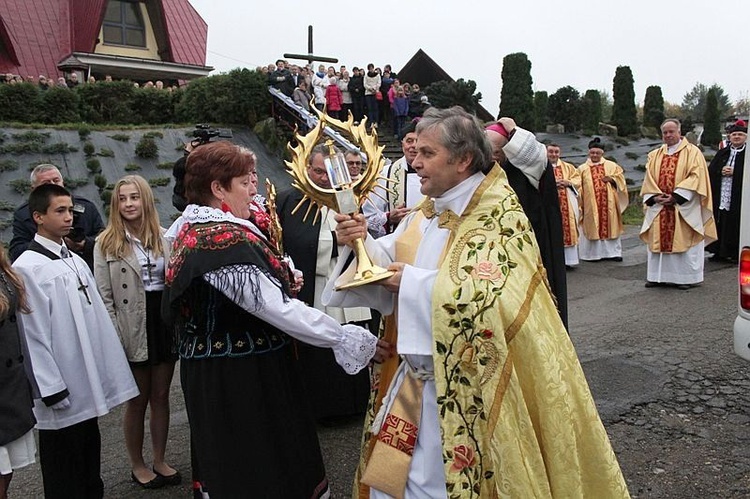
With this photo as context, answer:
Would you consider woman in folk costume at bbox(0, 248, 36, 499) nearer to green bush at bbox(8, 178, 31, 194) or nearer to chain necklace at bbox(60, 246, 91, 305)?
chain necklace at bbox(60, 246, 91, 305)

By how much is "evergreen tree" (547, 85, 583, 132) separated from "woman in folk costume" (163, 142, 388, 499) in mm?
24802

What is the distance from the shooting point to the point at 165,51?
25516mm

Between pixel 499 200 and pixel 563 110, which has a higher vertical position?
pixel 563 110

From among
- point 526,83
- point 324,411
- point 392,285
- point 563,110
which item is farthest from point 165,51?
point 392,285

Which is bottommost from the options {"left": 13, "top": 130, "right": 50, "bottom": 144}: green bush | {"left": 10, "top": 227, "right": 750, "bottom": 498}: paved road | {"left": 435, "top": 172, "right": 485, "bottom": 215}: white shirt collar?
{"left": 10, "top": 227, "right": 750, "bottom": 498}: paved road

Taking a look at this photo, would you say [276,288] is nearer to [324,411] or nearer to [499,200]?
[499,200]

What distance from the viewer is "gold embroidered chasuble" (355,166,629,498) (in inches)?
84.5

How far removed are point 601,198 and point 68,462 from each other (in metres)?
9.73

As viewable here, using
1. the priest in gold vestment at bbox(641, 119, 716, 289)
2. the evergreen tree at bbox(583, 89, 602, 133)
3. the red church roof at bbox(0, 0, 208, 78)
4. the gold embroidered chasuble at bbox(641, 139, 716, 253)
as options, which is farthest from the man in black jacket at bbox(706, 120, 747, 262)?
the red church roof at bbox(0, 0, 208, 78)

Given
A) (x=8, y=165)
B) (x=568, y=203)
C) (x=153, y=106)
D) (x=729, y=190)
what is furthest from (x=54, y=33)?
(x=729, y=190)

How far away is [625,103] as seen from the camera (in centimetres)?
2617

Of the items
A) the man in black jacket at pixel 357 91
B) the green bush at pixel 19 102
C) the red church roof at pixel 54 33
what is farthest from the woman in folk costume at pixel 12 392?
the red church roof at pixel 54 33

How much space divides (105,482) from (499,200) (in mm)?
3017

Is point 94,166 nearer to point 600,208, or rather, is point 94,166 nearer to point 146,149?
point 146,149
